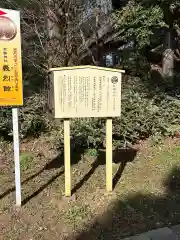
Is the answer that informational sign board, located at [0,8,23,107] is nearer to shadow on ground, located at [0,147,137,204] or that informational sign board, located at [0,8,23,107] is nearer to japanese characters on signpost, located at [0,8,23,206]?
japanese characters on signpost, located at [0,8,23,206]

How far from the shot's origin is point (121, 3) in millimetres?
9773

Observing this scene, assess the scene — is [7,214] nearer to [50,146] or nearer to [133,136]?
[50,146]

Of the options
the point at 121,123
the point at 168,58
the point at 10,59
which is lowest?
the point at 121,123

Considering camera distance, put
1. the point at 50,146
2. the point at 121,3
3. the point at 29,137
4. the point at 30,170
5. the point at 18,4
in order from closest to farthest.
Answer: the point at 30,170 < the point at 50,146 < the point at 29,137 < the point at 18,4 < the point at 121,3

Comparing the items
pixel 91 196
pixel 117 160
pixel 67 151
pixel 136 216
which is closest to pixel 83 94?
pixel 67 151

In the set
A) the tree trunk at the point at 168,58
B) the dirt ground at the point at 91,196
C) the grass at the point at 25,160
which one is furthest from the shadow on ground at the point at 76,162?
the tree trunk at the point at 168,58

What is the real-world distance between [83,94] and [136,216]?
1521 millimetres

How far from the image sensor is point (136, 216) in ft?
13.4

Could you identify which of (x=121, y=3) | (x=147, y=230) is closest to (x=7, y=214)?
(x=147, y=230)

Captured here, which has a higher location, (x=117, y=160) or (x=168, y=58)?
(x=168, y=58)

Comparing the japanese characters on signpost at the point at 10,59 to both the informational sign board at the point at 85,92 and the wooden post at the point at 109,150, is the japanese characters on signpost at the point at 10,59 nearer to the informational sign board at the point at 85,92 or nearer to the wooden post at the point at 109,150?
the informational sign board at the point at 85,92

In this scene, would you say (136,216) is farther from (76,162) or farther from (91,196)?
(76,162)

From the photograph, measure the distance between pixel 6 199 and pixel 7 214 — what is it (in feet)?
1.29

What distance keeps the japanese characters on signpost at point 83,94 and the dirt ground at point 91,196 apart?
40 centimetres
